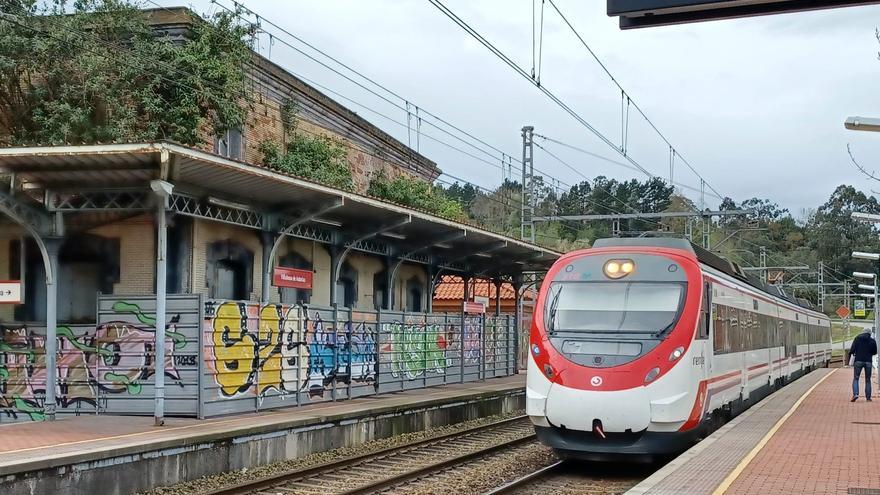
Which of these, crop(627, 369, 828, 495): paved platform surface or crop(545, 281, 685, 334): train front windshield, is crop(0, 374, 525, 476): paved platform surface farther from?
crop(627, 369, 828, 495): paved platform surface

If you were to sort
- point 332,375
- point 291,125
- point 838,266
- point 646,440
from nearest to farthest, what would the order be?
point 646,440
point 332,375
point 291,125
point 838,266

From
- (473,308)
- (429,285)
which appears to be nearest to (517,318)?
(473,308)

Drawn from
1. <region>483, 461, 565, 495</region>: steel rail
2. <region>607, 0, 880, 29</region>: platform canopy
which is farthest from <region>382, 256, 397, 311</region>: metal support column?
<region>607, 0, 880, 29</region>: platform canopy

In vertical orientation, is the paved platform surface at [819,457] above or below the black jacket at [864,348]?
below

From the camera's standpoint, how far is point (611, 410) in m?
11.1

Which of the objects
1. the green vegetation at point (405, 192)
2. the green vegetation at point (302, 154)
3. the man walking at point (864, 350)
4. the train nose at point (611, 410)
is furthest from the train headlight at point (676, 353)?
the green vegetation at point (405, 192)

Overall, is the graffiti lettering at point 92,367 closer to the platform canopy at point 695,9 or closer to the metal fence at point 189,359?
the metal fence at point 189,359

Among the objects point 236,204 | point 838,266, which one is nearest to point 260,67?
point 236,204

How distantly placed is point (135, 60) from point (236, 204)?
8285 millimetres

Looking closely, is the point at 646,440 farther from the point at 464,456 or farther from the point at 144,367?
the point at 144,367

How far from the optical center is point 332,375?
55.3 feet

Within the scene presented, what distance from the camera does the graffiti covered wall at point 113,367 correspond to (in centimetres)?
1360

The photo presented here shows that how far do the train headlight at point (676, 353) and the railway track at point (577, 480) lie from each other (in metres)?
1.67

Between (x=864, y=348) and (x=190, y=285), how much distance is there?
13.9 metres
